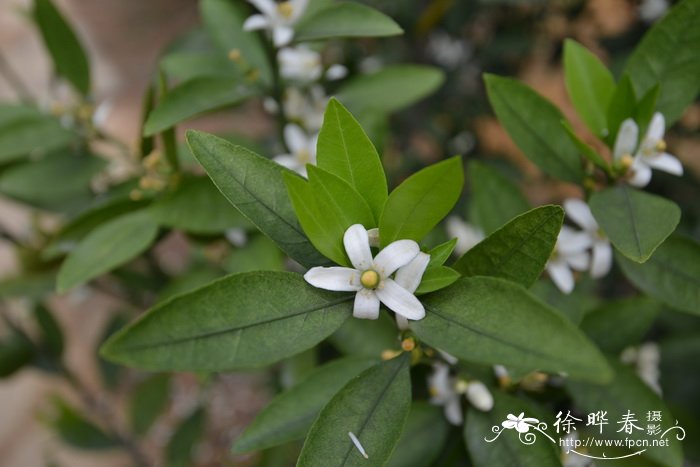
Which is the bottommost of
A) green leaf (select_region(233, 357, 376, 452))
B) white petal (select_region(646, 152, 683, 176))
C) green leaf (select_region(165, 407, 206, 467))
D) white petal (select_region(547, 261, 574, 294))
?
green leaf (select_region(165, 407, 206, 467))

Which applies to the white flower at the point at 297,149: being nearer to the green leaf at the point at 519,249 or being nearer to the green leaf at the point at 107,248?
the green leaf at the point at 107,248

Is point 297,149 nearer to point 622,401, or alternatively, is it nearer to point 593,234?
point 593,234

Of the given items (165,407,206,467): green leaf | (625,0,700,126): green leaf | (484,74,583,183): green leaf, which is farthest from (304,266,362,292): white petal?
(165,407,206,467): green leaf

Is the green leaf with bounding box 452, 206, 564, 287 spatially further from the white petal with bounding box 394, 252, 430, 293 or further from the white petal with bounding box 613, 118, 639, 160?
the white petal with bounding box 613, 118, 639, 160

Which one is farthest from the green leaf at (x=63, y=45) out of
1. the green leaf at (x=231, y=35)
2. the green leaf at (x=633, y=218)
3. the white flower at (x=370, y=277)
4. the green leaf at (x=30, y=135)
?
Result: the green leaf at (x=633, y=218)

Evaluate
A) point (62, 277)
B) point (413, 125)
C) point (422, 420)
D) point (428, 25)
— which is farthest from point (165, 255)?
point (422, 420)
